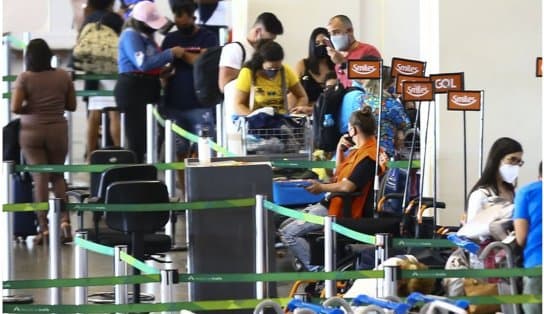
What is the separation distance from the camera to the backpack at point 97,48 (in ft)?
45.5

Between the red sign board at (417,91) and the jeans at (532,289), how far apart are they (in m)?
2.25

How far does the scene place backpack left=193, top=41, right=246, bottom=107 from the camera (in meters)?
12.9

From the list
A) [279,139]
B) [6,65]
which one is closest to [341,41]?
[279,139]

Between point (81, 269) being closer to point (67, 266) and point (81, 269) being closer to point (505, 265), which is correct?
point (505, 265)

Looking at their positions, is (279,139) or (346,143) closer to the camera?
(346,143)

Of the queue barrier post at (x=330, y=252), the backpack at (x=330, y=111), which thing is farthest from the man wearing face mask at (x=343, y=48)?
the queue barrier post at (x=330, y=252)

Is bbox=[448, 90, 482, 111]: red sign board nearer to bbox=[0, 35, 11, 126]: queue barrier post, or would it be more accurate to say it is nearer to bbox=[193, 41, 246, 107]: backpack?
bbox=[193, 41, 246, 107]: backpack

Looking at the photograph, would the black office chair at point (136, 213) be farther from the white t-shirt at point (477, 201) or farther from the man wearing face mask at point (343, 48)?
the man wearing face mask at point (343, 48)

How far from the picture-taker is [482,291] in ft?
26.2

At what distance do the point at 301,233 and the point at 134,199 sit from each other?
4.07ft

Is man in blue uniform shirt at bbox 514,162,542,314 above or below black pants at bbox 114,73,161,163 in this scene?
below

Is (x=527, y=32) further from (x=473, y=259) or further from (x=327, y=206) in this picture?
(x=473, y=259)

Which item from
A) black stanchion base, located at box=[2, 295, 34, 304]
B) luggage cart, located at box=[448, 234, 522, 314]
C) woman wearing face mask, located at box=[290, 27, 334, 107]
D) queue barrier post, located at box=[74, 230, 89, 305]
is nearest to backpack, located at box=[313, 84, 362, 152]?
woman wearing face mask, located at box=[290, 27, 334, 107]

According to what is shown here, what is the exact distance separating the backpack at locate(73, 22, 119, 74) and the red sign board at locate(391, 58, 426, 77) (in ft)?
14.4
